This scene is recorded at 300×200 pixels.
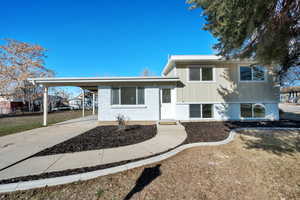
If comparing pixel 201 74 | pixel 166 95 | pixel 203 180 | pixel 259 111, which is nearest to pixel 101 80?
pixel 166 95

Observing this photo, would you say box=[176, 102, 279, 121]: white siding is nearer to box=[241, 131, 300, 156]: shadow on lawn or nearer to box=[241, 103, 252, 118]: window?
box=[241, 103, 252, 118]: window

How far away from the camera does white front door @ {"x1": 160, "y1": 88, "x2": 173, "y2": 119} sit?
29.6 feet

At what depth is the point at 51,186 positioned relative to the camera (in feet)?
8.21

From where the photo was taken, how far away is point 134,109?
863 cm

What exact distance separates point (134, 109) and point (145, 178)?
238 inches

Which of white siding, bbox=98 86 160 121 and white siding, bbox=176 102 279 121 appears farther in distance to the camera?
white siding, bbox=176 102 279 121

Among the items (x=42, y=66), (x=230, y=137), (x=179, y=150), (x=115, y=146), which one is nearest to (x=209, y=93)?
(x=230, y=137)

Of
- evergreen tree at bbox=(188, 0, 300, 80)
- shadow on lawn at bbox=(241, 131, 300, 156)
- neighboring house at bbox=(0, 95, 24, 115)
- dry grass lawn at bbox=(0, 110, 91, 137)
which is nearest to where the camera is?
evergreen tree at bbox=(188, 0, 300, 80)

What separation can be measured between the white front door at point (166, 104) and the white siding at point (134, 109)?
1.54ft

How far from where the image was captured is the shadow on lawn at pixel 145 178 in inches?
93.0

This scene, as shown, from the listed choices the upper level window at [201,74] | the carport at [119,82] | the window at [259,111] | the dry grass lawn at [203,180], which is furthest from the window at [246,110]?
the dry grass lawn at [203,180]

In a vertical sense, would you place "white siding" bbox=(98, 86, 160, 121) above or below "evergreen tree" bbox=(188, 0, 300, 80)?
below

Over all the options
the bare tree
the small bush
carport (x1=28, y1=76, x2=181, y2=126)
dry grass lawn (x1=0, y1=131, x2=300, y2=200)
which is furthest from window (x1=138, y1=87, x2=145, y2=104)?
the bare tree

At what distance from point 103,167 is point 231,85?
30.2 feet
